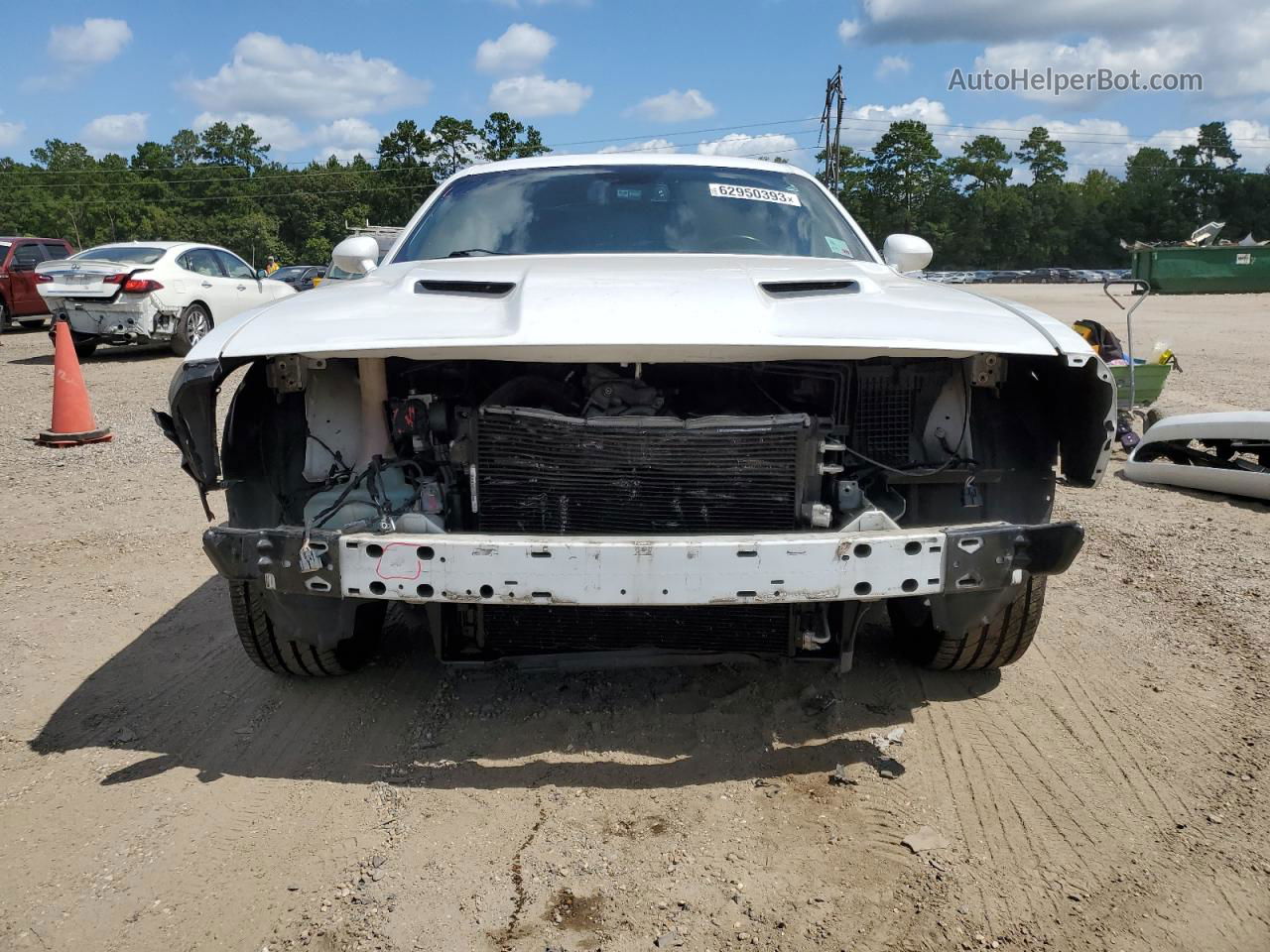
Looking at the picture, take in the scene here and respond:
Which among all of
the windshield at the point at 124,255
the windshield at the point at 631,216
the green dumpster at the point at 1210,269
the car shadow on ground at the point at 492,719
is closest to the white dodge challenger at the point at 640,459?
the car shadow on ground at the point at 492,719

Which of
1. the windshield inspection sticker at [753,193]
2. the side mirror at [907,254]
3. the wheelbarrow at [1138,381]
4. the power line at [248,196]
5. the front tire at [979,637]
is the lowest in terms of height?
the front tire at [979,637]

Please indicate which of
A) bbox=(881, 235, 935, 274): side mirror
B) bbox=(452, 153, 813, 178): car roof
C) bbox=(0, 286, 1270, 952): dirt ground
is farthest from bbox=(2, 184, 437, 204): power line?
bbox=(0, 286, 1270, 952): dirt ground

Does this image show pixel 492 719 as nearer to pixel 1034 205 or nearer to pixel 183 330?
pixel 183 330

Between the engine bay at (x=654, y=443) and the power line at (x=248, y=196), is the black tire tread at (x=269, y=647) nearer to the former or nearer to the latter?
the engine bay at (x=654, y=443)

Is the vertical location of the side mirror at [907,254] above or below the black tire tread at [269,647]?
above

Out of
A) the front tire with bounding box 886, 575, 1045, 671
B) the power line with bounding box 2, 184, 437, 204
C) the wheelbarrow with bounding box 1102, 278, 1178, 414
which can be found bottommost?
the front tire with bounding box 886, 575, 1045, 671

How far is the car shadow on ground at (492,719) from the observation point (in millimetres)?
2816

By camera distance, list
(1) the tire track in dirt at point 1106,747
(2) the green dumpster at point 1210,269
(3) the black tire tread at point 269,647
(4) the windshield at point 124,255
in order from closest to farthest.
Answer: (1) the tire track in dirt at point 1106,747 < (3) the black tire tread at point 269,647 < (4) the windshield at point 124,255 < (2) the green dumpster at point 1210,269

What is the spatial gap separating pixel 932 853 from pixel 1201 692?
153 cm

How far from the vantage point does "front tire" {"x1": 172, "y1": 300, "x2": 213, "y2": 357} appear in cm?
1249

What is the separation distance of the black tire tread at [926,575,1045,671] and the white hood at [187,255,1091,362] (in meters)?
0.89

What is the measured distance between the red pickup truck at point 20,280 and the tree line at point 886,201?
57.5 m

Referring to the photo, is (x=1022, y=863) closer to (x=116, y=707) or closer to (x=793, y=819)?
(x=793, y=819)

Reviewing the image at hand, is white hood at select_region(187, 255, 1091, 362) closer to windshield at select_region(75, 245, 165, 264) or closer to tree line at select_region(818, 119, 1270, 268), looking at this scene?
windshield at select_region(75, 245, 165, 264)
